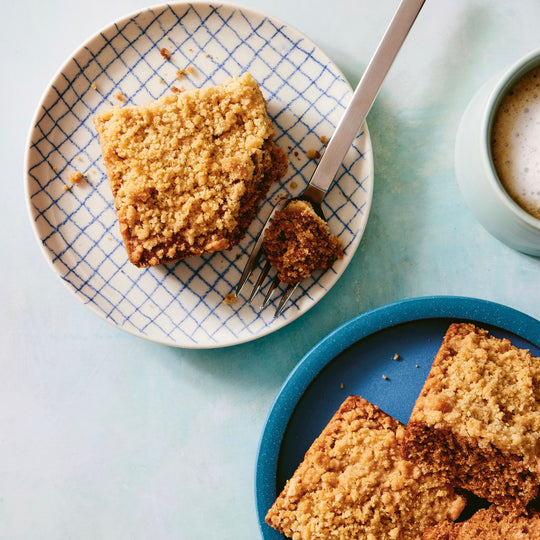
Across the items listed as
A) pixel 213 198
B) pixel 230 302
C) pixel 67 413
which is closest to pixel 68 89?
pixel 213 198

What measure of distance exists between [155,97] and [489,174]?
3.47ft

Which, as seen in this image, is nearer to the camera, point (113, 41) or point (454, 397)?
point (454, 397)

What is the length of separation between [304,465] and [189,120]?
1.09 metres

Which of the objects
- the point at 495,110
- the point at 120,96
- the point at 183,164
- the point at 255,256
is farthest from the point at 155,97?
the point at 495,110

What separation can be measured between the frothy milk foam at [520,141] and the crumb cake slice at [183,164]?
2.26 ft

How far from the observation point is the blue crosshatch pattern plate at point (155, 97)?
1.57m

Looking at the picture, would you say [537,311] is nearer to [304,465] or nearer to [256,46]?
[304,465]

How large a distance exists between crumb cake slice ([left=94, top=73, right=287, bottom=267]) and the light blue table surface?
421mm

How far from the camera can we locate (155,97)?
1.60 m

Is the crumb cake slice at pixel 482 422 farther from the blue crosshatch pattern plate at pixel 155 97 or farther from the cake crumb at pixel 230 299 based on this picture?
the cake crumb at pixel 230 299

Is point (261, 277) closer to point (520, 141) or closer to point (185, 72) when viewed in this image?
point (185, 72)

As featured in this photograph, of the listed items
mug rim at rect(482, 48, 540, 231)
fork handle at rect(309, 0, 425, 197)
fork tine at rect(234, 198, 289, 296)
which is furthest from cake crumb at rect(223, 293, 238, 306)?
mug rim at rect(482, 48, 540, 231)

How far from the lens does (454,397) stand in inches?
54.2

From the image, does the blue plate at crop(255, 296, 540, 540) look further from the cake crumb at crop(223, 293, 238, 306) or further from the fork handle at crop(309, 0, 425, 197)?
the fork handle at crop(309, 0, 425, 197)
